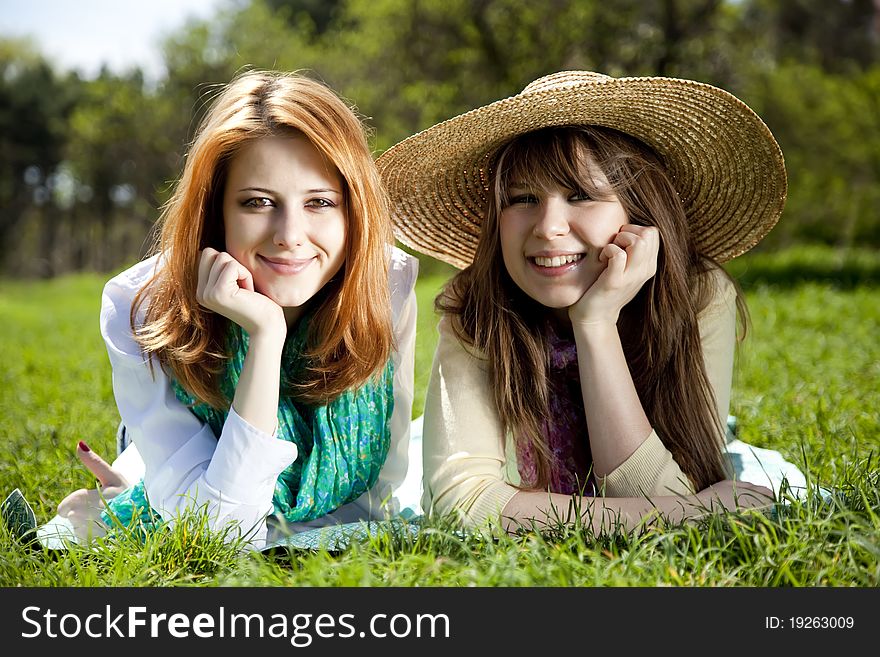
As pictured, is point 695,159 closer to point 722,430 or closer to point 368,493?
point 722,430

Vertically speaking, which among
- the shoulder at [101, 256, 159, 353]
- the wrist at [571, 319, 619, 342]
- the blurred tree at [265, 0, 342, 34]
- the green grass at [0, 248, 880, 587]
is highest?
the blurred tree at [265, 0, 342, 34]

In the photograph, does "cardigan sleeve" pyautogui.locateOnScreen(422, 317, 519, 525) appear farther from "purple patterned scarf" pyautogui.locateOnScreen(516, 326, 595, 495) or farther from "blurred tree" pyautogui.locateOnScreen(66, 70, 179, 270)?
"blurred tree" pyautogui.locateOnScreen(66, 70, 179, 270)

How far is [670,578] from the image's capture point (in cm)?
194

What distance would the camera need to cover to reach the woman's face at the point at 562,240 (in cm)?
250

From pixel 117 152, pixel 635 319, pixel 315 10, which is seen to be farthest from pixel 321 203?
pixel 315 10

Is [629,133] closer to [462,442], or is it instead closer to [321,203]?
[321,203]

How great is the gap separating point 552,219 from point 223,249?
97cm

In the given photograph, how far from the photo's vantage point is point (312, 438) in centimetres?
280

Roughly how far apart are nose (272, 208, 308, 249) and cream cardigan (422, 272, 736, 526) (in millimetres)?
573

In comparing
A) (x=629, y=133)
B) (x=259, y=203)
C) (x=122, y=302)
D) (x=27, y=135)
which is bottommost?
(x=122, y=302)

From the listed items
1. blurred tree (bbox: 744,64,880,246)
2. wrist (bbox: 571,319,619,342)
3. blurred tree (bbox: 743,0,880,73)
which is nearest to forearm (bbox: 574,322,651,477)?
wrist (bbox: 571,319,619,342)

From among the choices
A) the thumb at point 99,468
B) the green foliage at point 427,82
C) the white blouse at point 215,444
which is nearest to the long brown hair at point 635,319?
the white blouse at point 215,444

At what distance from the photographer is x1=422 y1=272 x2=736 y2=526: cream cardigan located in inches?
95.7

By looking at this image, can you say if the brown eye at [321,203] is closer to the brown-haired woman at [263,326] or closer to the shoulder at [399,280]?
the brown-haired woman at [263,326]
